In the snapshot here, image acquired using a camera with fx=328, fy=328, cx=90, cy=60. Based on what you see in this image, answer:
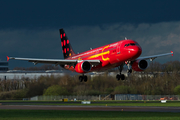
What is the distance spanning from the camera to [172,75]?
13350 cm

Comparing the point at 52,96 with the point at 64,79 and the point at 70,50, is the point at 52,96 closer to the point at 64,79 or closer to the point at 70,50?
the point at 64,79

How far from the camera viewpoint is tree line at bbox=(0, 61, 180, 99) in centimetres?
11020

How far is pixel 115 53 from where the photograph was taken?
193 ft

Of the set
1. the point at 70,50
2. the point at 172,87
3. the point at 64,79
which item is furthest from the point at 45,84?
the point at 172,87

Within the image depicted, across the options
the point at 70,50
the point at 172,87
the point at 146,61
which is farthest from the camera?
the point at 172,87

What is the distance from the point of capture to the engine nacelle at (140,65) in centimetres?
6319

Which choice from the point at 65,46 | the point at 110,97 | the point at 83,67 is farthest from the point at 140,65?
the point at 110,97

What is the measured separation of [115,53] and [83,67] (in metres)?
7.99

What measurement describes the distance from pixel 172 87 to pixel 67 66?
69.1 m

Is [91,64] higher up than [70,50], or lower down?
lower down

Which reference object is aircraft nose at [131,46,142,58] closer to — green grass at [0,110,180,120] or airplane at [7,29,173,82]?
airplane at [7,29,173,82]

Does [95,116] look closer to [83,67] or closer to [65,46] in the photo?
[83,67]

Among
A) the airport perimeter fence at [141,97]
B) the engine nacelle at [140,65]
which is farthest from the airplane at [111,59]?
the airport perimeter fence at [141,97]

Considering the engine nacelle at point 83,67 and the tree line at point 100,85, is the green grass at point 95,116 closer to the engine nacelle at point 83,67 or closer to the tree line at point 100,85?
the engine nacelle at point 83,67
